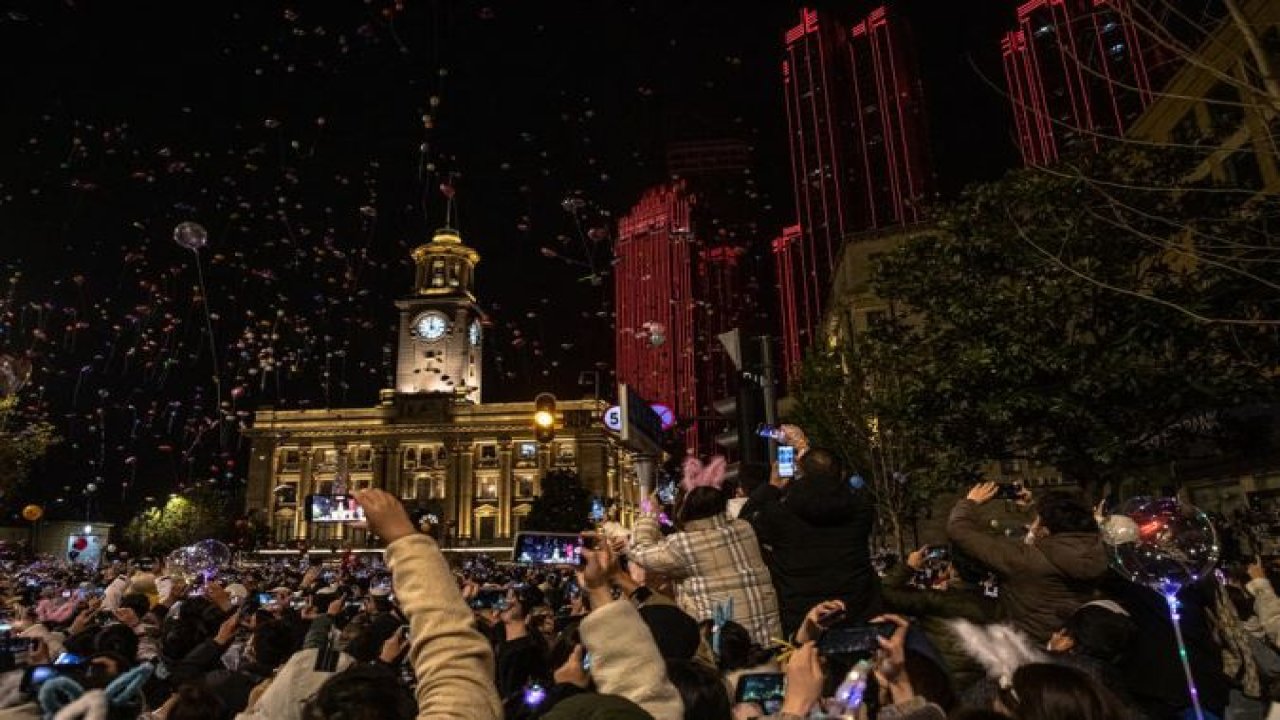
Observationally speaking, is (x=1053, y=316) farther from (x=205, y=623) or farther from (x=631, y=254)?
(x=631, y=254)

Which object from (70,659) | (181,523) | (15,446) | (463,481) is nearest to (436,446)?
(463,481)

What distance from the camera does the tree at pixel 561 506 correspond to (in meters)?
66.6

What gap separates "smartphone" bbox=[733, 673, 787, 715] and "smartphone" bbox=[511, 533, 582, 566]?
385 cm

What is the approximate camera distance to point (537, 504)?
2712 inches

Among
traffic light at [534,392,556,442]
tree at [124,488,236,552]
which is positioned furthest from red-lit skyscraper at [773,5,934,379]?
traffic light at [534,392,556,442]

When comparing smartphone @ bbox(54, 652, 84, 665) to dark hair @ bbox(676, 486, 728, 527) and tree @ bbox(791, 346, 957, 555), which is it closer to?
dark hair @ bbox(676, 486, 728, 527)

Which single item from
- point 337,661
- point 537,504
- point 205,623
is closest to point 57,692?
point 337,661

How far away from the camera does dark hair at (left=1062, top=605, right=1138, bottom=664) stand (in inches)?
135

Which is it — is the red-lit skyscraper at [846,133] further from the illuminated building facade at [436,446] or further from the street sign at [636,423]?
the street sign at [636,423]

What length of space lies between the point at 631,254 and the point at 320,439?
211ft

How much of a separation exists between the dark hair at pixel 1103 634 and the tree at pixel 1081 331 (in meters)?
11.5

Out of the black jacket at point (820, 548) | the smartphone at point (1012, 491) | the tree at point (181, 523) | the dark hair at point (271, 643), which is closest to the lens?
the black jacket at point (820, 548)

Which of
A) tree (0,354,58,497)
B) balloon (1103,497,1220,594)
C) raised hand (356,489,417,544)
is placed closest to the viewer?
raised hand (356,489,417,544)

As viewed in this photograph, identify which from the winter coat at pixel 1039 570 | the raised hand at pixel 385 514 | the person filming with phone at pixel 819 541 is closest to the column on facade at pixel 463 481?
the person filming with phone at pixel 819 541
